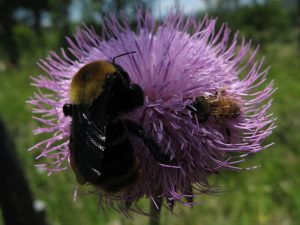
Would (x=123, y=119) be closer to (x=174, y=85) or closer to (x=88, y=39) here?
(x=174, y=85)

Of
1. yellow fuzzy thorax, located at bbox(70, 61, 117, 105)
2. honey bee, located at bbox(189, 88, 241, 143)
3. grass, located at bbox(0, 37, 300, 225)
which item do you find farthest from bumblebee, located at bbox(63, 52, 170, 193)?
grass, located at bbox(0, 37, 300, 225)

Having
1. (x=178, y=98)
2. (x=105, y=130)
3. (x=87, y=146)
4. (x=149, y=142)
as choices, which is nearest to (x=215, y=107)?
(x=178, y=98)

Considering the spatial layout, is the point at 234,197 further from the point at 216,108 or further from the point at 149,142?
the point at 149,142

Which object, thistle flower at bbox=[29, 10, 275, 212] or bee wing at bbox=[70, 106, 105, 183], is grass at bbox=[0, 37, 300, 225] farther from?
bee wing at bbox=[70, 106, 105, 183]

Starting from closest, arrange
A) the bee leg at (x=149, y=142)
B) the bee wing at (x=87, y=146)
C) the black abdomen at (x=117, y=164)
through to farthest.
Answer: the bee wing at (x=87, y=146) < the black abdomen at (x=117, y=164) < the bee leg at (x=149, y=142)

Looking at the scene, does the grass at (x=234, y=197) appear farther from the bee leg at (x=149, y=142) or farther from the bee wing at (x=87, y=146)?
the bee wing at (x=87, y=146)

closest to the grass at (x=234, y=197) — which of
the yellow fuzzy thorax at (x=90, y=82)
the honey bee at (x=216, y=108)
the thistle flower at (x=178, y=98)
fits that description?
the thistle flower at (x=178, y=98)
